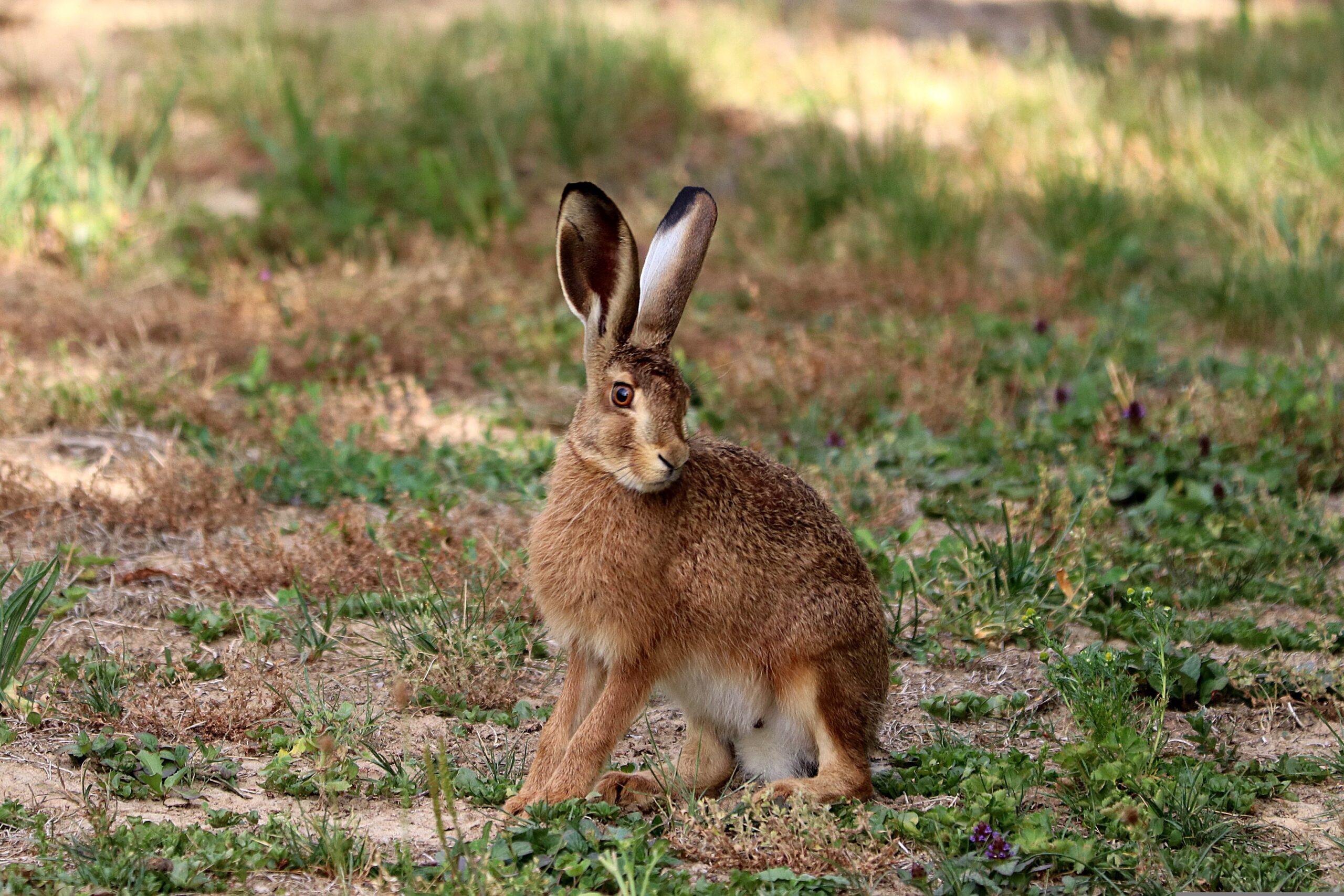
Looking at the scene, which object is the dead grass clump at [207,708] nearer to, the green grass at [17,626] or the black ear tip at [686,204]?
the green grass at [17,626]

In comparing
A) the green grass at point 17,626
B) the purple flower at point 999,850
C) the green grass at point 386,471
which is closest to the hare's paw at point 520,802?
the purple flower at point 999,850

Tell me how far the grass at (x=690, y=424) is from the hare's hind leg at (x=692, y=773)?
116 millimetres

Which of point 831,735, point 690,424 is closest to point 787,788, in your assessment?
point 831,735

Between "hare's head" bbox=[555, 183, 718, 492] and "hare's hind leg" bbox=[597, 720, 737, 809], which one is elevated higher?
"hare's head" bbox=[555, 183, 718, 492]

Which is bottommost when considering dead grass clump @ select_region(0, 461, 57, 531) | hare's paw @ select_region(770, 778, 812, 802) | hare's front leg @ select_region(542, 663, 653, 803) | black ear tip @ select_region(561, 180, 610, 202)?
dead grass clump @ select_region(0, 461, 57, 531)

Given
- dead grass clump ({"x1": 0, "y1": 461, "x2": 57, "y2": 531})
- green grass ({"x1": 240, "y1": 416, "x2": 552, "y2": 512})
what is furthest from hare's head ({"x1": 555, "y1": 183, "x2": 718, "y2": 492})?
dead grass clump ({"x1": 0, "y1": 461, "x2": 57, "y2": 531})

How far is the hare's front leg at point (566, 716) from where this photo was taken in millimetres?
3631

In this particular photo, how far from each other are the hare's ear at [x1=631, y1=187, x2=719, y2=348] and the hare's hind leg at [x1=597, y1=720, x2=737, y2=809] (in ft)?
3.46

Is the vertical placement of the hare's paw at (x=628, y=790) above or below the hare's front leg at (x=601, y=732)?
below

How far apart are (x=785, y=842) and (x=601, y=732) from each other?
534 mm

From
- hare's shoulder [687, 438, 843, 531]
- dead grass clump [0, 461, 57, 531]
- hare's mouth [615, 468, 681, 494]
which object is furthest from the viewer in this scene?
dead grass clump [0, 461, 57, 531]

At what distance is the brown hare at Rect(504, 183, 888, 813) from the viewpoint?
3615 millimetres

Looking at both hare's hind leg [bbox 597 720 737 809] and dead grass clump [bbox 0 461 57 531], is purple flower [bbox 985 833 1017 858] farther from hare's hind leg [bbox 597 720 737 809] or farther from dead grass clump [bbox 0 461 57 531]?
dead grass clump [bbox 0 461 57 531]

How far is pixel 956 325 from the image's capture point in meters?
7.21
